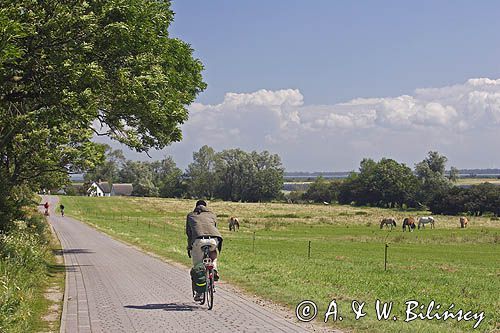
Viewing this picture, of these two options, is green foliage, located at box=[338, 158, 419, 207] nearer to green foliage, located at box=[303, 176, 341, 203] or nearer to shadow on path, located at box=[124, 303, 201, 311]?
green foliage, located at box=[303, 176, 341, 203]

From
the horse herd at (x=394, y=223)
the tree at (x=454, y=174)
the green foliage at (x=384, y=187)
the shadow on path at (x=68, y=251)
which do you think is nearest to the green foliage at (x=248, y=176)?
the green foliage at (x=384, y=187)

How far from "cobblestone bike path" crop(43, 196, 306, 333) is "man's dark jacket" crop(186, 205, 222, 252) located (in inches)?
58.7

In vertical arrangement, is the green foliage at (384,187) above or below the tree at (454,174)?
below

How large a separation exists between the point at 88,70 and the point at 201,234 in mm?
6719

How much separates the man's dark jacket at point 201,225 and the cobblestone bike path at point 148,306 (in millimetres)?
1491

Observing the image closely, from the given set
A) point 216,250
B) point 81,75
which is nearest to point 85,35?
point 81,75

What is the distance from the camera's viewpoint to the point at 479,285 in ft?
67.5

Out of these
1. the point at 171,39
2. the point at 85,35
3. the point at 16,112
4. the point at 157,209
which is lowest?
the point at 157,209

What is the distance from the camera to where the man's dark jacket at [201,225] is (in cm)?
1317

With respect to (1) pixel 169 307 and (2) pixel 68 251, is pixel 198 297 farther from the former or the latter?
(2) pixel 68 251

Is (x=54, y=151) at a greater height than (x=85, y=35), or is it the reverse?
(x=85, y=35)

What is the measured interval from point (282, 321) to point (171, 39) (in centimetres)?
1703

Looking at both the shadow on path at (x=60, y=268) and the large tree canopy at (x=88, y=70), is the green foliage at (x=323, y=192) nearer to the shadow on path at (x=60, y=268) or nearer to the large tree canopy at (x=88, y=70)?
the large tree canopy at (x=88, y=70)

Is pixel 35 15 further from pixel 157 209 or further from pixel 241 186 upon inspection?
pixel 241 186
